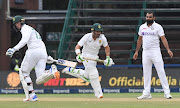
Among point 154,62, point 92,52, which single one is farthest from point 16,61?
point 154,62

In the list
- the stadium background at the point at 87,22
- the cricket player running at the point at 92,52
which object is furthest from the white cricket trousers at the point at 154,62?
the stadium background at the point at 87,22

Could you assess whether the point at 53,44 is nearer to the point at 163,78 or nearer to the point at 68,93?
the point at 68,93

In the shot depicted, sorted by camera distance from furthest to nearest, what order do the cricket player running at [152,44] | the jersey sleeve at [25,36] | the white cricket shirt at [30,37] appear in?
1. the cricket player running at [152,44]
2. the white cricket shirt at [30,37]
3. the jersey sleeve at [25,36]

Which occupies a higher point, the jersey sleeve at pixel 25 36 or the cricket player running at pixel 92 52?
the jersey sleeve at pixel 25 36

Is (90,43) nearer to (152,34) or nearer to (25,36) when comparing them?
(152,34)

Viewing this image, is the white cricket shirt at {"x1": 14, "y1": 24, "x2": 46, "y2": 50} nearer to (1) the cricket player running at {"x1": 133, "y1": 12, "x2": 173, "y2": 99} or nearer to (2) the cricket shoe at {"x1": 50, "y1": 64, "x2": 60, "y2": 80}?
(2) the cricket shoe at {"x1": 50, "y1": 64, "x2": 60, "y2": 80}

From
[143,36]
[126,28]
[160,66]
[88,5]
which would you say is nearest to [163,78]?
[160,66]

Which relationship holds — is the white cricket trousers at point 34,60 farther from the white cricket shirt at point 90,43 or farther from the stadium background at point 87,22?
the stadium background at point 87,22

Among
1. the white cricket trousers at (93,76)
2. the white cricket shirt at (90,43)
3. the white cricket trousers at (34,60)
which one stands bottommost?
the white cricket trousers at (93,76)

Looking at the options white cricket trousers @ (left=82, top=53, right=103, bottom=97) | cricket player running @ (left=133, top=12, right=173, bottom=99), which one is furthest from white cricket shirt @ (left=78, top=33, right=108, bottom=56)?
cricket player running @ (left=133, top=12, right=173, bottom=99)

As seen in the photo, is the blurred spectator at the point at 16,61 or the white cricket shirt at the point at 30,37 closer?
the white cricket shirt at the point at 30,37

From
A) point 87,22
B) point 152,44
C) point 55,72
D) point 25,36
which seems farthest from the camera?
point 87,22

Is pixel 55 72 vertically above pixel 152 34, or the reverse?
pixel 152 34

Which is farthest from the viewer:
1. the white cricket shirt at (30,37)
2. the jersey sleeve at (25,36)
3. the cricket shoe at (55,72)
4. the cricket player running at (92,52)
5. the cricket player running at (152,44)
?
the cricket player running at (92,52)
